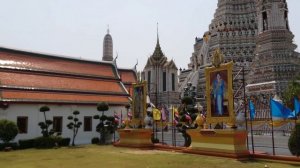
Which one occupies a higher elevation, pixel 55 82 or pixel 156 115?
pixel 55 82

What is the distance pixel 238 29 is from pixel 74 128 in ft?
137

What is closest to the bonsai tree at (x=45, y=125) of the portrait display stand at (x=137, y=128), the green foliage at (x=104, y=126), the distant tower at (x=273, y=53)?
the green foliage at (x=104, y=126)

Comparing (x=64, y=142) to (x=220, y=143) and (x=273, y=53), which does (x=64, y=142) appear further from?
(x=273, y=53)

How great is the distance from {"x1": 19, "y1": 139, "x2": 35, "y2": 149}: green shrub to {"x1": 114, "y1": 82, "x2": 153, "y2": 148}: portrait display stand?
6.41 metres

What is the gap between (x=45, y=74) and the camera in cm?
3050

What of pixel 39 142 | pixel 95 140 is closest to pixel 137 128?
pixel 95 140

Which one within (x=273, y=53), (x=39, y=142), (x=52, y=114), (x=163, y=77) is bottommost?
(x=39, y=142)

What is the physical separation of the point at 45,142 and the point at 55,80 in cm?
815

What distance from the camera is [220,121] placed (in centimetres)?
1641

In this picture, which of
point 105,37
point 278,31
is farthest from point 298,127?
point 105,37

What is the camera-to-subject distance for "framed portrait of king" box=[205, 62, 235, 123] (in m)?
16.0

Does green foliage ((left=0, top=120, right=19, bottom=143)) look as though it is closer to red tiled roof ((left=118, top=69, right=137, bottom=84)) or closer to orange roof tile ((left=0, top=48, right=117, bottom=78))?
orange roof tile ((left=0, top=48, right=117, bottom=78))

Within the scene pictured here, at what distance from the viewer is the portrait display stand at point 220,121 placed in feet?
50.4

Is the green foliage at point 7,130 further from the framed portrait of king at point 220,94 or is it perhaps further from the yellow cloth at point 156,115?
the framed portrait of king at point 220,94
